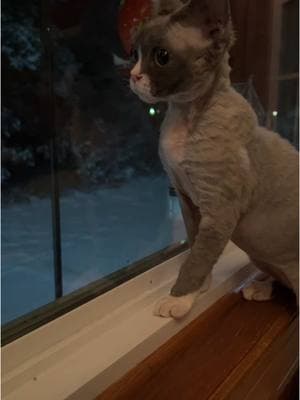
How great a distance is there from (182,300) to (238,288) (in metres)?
0.21

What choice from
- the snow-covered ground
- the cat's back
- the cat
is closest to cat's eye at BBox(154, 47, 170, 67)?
the cat

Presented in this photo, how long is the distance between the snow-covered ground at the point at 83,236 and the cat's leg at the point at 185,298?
16 centimetres

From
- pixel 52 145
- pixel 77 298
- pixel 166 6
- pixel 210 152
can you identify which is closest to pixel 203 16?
pixel 166 6

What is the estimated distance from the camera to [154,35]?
2.02 ft

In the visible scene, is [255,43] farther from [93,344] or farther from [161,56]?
[93,344]

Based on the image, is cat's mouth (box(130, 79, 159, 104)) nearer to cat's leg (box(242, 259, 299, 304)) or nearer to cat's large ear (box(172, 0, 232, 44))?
cat's large ear (box(172, 0, 232, 44))

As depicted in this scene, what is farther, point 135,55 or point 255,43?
point 255,43

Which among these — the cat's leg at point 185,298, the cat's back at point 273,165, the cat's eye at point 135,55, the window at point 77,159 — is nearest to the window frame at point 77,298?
the window at point 77,159

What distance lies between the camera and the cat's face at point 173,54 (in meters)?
0.61

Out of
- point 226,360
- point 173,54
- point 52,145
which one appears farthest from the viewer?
point 52,145

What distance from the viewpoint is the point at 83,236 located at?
0.96m

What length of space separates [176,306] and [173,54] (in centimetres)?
39

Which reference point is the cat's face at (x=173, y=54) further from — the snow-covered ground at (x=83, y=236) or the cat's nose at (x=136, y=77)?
the snow-covered ground at (x=83, y=236)

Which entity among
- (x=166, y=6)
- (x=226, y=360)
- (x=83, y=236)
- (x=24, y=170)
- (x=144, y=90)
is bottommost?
(x=226, y=360)
